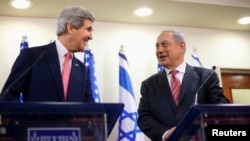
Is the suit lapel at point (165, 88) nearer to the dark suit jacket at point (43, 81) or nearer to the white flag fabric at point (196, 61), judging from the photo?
the dark suit jacket at point (43, 81)

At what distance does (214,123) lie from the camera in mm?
1271

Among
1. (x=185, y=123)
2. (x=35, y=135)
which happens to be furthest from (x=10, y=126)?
(x=185, y=123)

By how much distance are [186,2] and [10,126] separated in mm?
3486

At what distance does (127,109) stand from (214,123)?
112 inches

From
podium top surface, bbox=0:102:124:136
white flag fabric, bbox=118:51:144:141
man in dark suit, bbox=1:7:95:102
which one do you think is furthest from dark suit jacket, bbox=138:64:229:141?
white flag fabric, bbox=118:51:144:141

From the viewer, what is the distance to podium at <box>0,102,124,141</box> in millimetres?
1149

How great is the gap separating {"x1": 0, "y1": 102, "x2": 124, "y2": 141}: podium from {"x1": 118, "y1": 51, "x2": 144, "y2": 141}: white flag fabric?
9.22 ft

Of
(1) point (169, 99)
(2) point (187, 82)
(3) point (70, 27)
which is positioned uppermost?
(3) point (70, 27)

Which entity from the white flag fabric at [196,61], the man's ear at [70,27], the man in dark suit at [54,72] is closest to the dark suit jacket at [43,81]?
the man in dark suit at [54,72]

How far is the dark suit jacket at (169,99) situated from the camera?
235 cm

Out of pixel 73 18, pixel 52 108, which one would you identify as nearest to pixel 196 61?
pixel 73 18

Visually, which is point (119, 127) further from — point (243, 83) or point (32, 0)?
point (243, 83)

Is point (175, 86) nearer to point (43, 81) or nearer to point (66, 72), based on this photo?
point (66, 72)

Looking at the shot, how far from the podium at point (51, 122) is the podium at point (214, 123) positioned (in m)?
0.29
